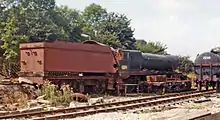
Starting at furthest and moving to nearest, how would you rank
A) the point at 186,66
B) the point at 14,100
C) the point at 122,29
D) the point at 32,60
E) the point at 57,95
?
the point at 122,29 < the point at 186,66 < the point at 32,60 < the point at 57,95 < the point at 14,100

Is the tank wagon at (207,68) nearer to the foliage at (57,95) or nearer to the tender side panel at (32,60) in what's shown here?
the foliage at (57,95)

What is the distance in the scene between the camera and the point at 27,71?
60.4 feet

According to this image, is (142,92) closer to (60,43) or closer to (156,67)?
(156,67)

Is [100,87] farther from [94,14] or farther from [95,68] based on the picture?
[94,14]

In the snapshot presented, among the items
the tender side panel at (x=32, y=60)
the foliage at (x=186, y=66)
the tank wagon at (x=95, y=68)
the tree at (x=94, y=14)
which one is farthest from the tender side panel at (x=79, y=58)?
the tree at (x=94, y=14)

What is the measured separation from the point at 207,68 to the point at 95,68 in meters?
7.46

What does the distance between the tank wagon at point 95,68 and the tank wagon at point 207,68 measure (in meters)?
1.61

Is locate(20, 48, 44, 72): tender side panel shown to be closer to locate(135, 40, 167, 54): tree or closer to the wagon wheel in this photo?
the wagon wheel

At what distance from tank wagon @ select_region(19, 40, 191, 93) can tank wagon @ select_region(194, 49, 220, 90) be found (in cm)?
161

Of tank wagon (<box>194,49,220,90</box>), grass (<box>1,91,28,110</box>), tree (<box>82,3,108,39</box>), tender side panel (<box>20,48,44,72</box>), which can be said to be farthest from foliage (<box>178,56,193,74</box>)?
tree (<box>82,3,108,39</box>)

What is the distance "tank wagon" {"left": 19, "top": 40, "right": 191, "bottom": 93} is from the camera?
58.7ft

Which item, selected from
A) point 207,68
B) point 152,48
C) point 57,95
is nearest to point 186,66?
point 152,48

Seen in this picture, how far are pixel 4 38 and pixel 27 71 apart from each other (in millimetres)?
14531

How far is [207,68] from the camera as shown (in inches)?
888
